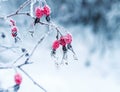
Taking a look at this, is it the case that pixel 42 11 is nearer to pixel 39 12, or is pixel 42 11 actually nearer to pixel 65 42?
pixel 39 12

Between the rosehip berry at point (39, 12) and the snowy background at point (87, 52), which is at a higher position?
the snowy background at point (87, 52)

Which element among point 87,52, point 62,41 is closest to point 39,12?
point 62,41

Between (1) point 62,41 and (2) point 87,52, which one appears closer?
(1) point 62,41

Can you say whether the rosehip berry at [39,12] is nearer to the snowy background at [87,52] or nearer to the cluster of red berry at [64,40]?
the cluster of red berry at [64,40]

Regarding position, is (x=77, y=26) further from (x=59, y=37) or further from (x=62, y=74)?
(x=59, y=37)

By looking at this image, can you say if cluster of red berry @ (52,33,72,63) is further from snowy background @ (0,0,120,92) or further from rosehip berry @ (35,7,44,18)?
snowy background @ (0,0,120,92)

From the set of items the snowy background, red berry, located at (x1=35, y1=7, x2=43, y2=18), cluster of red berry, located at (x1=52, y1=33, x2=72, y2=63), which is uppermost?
the snowy background

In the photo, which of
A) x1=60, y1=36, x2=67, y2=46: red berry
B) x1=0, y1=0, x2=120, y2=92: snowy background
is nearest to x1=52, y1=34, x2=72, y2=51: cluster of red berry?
x1=60, y1=36, x2=67, y2=46: red berry

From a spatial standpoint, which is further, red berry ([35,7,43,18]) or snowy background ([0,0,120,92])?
snowy background ([0,0,120,92])

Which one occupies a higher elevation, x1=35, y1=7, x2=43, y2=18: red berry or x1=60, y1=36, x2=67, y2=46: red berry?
x1=35, y1=7, x2=43, y2=18: red berry

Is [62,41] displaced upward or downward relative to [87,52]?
downward

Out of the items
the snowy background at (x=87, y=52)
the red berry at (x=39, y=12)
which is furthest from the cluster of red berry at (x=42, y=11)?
the snowy background at (x=87, y=52)
